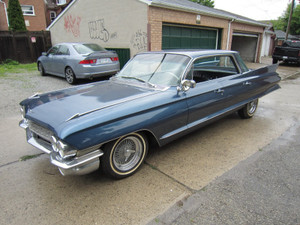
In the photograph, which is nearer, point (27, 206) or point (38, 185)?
point (27, 206)

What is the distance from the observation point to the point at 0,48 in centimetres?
1388

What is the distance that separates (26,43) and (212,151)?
15067 mm

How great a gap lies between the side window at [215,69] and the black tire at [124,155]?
2.02 m

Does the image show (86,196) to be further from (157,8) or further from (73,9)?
(73,9)

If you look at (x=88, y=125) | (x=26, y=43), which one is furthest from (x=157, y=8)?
(x=26, y=43)

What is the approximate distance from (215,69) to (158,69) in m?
1.72

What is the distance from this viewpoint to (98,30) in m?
11.4

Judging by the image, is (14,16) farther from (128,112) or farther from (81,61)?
(128,112)

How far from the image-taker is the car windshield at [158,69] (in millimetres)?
3381

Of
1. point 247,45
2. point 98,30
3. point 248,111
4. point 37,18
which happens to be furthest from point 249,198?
point 37,18

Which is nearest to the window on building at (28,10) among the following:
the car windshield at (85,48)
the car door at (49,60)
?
the car door at (49,60)

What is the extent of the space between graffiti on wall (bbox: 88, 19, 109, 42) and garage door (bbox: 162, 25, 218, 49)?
3087 mm

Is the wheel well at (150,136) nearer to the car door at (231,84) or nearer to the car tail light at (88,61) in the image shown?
the car door at (231,84)

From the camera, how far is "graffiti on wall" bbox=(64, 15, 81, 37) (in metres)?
12.6
